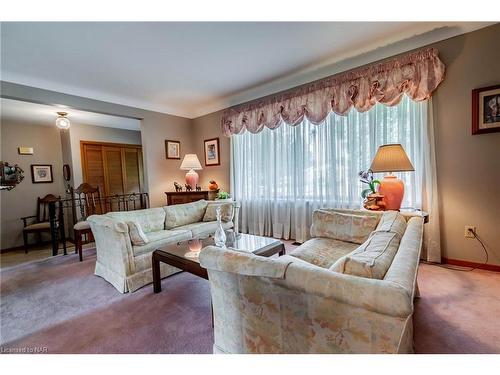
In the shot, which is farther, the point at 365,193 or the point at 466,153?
the point at 365,193

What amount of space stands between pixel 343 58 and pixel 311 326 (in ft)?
10.2

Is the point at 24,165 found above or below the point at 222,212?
above

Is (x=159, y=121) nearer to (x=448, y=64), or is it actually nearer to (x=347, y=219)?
(x=347, y=219)

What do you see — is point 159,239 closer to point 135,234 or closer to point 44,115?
point 135,234

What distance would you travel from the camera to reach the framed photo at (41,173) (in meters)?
4.43

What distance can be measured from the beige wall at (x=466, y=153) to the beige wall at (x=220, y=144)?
3.15 metres

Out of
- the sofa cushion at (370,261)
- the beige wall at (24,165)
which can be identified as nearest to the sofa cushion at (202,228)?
the sofa cushion at (370,261)

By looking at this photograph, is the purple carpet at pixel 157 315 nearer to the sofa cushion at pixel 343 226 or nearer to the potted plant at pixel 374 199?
the sofa cushion at pixel 343 226

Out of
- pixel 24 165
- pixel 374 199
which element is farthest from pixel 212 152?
pixel 24 165

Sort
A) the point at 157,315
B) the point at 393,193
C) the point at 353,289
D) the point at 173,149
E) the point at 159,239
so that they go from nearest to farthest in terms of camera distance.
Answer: the point at 353,289 < the point at 157,315 < the point at 393,193 < the point at 159,239 < the point at 173,149

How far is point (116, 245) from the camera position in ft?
7.37

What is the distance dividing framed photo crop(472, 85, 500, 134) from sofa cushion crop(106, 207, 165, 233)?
364 centimetres

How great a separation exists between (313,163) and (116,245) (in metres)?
2.65

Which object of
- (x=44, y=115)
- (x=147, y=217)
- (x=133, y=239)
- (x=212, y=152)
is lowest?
(x=133, y=239)
